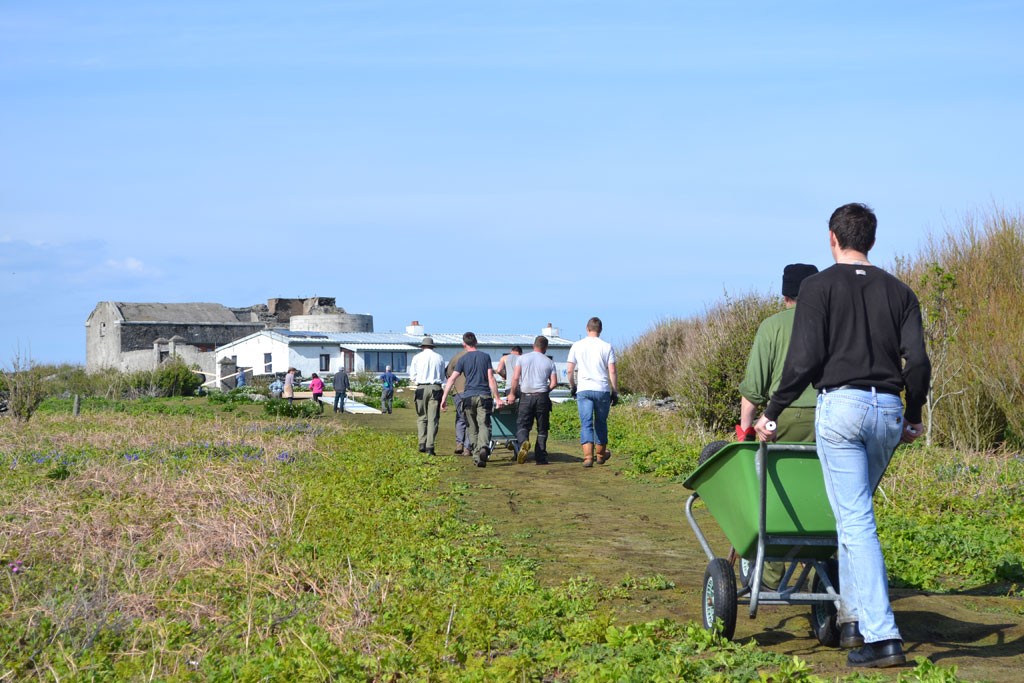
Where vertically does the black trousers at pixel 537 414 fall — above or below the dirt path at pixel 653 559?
above

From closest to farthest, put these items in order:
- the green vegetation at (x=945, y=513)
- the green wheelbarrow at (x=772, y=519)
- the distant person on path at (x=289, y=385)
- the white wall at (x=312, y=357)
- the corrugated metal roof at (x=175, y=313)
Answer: the green wheelbarrow at (x=772, y=519), the green vegetation at (x=945, y=513), the distant person on path at (x=289, y=385), the white wall at (x=312, y=357), the corrugated metal roof at (x=175, y=313)

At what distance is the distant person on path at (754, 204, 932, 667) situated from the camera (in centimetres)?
548

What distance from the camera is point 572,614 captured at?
6.90 meters

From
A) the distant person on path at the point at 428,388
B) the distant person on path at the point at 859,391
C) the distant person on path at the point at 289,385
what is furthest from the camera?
the distant person on path at the point at 289,385

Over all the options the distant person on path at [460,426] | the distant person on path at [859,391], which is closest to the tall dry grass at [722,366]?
the distant person on path at [460,426]

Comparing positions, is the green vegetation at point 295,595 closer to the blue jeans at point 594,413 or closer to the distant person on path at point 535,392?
the blue jeans at point 594,413

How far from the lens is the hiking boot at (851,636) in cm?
584

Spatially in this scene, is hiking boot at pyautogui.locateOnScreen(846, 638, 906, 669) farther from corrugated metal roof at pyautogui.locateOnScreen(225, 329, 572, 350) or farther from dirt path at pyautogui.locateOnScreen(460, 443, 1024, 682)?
corrugated metal roof at pyautogui.locateOnScreen(225, 329, 572, 350)

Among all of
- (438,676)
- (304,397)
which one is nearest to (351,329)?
(304,397)

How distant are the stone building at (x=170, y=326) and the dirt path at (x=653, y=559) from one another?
62726 millimetres

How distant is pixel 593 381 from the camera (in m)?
15.6

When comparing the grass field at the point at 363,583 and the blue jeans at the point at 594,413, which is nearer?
the grass field at the point at 363,583

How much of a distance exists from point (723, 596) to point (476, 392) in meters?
11.4

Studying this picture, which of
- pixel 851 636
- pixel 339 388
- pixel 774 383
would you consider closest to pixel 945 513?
pixel 774 383
